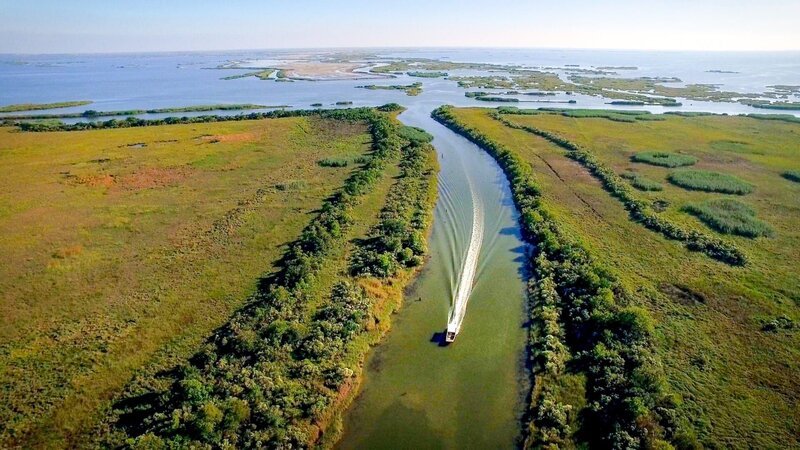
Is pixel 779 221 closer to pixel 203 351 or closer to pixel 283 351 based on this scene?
pixel 283 351

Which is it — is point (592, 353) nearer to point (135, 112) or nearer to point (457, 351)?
point (457, 351)

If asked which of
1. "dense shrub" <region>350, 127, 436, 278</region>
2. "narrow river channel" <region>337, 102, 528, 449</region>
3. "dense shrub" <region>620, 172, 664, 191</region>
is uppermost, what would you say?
"dense shrub" <region>620, 172, 664, 191</region>

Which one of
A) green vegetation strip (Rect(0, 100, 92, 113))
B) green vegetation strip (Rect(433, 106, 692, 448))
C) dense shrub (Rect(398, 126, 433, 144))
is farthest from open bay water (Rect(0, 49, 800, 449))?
green vegetation strip (Rect(0, 100, 92, 113))

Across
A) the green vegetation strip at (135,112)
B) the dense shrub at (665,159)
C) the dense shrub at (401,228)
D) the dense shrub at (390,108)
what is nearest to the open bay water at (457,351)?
the dense shrub at (401,228)

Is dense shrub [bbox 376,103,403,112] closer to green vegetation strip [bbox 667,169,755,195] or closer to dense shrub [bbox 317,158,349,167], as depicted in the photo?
dense shrub [bbox 317,158,349,167]

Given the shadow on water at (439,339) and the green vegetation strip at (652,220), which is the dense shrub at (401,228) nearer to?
the shadow on water at (439,339)

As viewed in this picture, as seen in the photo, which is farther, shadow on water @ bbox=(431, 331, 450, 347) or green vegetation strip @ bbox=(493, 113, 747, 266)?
green vegetation strip @ bbox=(493, 113, 747, 266)

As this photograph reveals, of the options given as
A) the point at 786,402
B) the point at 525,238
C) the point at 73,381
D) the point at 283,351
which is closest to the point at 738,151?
the point at 525,238
